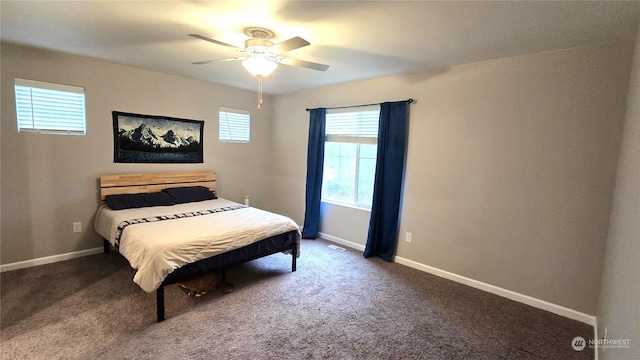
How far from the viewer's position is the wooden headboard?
3.51 meters

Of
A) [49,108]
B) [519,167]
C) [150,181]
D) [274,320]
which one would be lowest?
[274,320]

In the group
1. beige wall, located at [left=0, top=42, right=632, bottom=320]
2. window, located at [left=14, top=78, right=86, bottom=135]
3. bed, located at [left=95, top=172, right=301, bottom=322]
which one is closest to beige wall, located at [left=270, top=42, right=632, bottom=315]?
beige wall, located at [left=0, top=42, right=632, bottom=320]

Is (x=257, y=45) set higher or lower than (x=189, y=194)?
higher

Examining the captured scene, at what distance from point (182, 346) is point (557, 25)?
11.5 feet

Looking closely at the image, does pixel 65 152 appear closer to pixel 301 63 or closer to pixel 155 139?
pixel 155 139

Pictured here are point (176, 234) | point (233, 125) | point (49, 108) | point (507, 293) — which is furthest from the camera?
point (233, 125)

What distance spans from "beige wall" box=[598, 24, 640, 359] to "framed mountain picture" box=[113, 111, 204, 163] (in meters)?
4.57

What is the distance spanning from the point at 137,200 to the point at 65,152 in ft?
2.98

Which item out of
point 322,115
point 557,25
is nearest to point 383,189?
point 322,115

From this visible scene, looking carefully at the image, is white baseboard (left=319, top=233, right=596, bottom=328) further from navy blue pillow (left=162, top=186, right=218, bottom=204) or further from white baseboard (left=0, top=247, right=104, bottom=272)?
white baseboard (left=0, top=247, right=104, bottom=272)

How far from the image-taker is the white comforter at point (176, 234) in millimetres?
2258

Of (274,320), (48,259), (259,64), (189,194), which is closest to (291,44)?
(259,64)

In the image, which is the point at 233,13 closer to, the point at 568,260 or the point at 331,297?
the point at 331,297

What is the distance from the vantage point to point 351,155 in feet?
13.8
